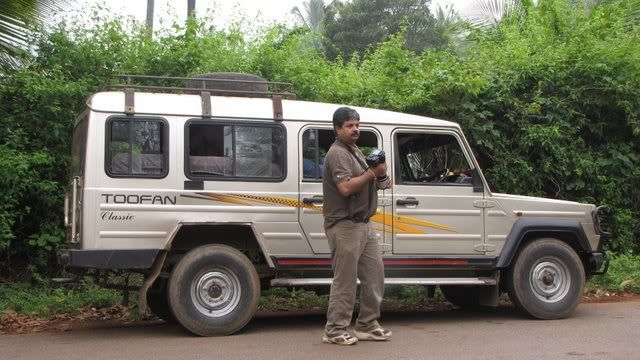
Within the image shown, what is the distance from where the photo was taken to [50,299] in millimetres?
8578

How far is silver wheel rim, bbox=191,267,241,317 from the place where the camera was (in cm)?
687

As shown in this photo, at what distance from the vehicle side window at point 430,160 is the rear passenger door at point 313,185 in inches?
21.7

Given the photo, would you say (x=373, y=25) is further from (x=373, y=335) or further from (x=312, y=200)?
(x=373, y=335)

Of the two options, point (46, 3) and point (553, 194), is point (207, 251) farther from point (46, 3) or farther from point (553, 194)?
point (553, 194)

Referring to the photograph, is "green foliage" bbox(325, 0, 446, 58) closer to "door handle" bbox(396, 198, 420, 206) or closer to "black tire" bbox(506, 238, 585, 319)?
"black tire" bbox(506, 238, 585, 319)

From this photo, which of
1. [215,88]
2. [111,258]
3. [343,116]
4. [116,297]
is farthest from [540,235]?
[116,297]

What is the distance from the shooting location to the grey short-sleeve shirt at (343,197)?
6.41 m

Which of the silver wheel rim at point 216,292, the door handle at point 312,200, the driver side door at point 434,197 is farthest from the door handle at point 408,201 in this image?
the silver wheel rim at point 216,292

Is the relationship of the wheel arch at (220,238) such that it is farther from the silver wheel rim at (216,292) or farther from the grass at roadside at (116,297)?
the grass at roadside at (116,297)

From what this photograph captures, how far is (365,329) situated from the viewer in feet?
21.8

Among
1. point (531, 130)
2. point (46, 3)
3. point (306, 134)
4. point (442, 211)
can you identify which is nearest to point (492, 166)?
point (531, 130)

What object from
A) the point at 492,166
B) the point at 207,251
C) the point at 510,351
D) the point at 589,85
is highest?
the point at 589,85

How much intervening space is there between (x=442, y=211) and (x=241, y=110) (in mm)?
2238

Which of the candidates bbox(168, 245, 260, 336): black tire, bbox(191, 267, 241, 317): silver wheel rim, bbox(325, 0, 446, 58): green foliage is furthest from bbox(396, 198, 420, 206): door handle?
bbox(325, 0, 446, 58): green foliage
